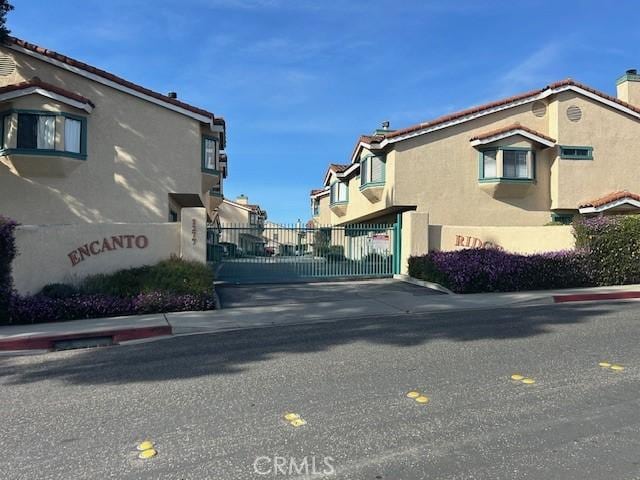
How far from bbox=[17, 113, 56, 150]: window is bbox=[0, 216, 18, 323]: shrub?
568 centimetres

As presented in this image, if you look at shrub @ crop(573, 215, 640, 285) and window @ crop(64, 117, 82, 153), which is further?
window @ crop(64, 117, 82, 153)

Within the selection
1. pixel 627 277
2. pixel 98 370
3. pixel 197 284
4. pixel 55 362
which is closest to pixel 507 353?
pixel 98 370

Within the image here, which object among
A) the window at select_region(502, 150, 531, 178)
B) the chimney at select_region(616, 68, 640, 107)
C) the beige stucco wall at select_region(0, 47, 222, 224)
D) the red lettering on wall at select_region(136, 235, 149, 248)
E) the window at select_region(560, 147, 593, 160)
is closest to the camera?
the red lettering on wall at select_region(136, 235, 149, 248)

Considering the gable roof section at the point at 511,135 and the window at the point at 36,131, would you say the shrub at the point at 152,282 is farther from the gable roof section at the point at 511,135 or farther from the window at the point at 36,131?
the gable roof section at the point at 511,135

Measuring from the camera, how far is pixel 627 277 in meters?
15.5

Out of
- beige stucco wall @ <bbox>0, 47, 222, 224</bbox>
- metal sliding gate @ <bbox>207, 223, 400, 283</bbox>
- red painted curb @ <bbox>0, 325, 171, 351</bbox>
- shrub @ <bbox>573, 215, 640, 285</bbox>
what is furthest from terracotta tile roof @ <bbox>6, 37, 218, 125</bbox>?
shrub @ <bbox>573, 215, 640, 285</bbox>

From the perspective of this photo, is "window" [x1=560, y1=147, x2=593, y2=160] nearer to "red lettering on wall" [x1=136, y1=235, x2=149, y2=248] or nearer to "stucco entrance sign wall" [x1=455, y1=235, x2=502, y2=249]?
"stucco entrance sign wall" [x1=455, y1=235, x2=502, y2=249]

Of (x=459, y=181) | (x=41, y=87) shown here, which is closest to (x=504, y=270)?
(x=459, y=181)

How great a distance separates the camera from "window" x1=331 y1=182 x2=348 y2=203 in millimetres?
30770

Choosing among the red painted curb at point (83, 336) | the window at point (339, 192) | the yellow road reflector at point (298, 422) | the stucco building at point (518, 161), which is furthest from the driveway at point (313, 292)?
the window at point (339, 192)

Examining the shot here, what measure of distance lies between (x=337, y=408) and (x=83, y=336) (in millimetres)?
6028

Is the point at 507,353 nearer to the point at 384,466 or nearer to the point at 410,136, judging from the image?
the point at 384,466

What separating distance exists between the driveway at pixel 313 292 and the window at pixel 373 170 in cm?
610

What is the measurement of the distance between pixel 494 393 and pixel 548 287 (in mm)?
10599
